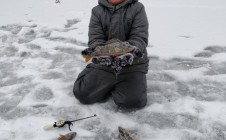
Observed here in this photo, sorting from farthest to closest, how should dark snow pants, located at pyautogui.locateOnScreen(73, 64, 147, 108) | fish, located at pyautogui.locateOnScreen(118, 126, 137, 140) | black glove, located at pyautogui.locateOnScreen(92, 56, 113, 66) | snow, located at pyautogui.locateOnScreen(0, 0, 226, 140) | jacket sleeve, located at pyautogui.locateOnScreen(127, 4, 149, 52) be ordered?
jacket sleeve, located at pyautogui.locateOnScreen(127, 4, 149, 52) → dark snow pants, located at pyautogui.locateOnScreen(73, 64, 147, 108) → black glove, located at pyautogui.locateOnScreen(92, 56, 113, 66) → snow, located at pyautogui.locateOnScreen(0, 0, 226, 140) → fish, located at pyautogui.locateOnScreen(118, 126, 137, 140)

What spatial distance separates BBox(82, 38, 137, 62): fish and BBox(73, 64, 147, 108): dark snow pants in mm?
429

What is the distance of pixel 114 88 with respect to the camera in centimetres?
391

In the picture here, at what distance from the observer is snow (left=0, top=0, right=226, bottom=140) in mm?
3382

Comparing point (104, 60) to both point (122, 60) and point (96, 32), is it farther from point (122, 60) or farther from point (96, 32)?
point (96, 32)

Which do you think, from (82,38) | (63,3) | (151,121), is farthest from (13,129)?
(63,3)

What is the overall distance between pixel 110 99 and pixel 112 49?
2.50ft

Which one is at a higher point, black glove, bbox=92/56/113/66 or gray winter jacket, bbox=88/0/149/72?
gray winter jacket, bbox=88/0/149/72

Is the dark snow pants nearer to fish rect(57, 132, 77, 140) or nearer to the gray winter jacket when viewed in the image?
the gray winter jacket

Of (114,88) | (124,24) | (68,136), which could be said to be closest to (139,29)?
(124,24)

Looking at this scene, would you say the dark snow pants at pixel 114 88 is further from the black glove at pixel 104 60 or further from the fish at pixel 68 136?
the fish at pixel 68 136

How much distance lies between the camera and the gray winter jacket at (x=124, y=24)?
391 cm

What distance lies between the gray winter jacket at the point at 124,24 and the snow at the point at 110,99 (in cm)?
68

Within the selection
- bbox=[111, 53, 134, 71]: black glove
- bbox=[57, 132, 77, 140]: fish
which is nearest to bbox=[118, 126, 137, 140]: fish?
bbox=[57, 132, 77, 140]: fish

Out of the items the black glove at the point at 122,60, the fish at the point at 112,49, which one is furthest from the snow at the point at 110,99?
the fish at the point at 112,49
